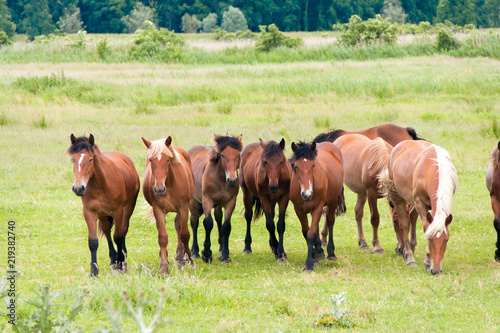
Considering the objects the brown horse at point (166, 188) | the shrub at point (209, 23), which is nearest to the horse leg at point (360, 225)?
the brown horse at point (166, 188)

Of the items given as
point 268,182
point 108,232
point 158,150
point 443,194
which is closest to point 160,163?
point 158,150

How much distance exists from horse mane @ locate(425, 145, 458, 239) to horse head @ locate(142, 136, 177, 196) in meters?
3.32

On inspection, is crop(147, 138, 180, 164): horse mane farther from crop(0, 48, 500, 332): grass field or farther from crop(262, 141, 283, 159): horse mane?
crop(0, 48, 500, 332): grass field

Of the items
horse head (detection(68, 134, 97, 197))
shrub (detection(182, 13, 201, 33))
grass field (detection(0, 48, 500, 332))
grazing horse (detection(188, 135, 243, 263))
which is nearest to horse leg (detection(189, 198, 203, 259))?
grazing horse (detection(188, 135, 243, 263))

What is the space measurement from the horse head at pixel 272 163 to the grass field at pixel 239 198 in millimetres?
1191

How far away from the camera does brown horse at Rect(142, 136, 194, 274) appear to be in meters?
7.48

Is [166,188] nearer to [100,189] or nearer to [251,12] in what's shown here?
[100,189]

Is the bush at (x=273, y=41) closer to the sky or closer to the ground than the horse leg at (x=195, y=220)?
closer to the sky

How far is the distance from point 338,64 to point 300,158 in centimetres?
2172

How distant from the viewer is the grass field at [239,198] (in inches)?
240

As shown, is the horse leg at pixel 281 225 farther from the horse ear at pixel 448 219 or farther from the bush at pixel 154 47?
the bush at pixel 154 47

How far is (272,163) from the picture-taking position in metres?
8.10

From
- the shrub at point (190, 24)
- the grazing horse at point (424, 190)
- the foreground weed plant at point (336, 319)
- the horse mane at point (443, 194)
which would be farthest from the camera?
the shrub at point (190, 24)

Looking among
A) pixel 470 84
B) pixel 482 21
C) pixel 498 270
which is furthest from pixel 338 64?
pixel 482 21
